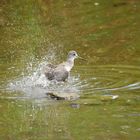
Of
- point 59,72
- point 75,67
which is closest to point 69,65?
point 59,72

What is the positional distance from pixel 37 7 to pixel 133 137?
10.5m

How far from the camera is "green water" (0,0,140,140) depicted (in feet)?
32.2

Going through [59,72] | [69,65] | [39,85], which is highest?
[69,65]

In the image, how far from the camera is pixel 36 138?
9305mm

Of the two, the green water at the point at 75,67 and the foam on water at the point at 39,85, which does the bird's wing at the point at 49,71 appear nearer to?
the foam on water at the point at 39,85

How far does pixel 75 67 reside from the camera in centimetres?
1367

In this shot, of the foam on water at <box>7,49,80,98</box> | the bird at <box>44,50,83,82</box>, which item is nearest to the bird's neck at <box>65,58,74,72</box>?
the bird at <box>44,50,83,82</box>

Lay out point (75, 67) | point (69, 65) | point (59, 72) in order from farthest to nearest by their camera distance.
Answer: point (75, 67)
point (69, 65)
point (59, 72)

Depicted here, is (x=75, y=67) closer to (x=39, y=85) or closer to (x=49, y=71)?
(x=49, y=71)

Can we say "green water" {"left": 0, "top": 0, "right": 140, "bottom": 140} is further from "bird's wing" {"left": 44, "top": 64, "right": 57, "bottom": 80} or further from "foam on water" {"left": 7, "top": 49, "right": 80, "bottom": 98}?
"bird's wing" {"left": 44, "top": 64, "right": 57, "bottom": 80}

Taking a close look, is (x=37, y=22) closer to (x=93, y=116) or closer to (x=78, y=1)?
(x=78, y=1)

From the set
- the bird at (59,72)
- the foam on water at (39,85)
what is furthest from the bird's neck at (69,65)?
the foam on water at (39,85)

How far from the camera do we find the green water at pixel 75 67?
387 inches

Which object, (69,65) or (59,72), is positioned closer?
(59,72)
